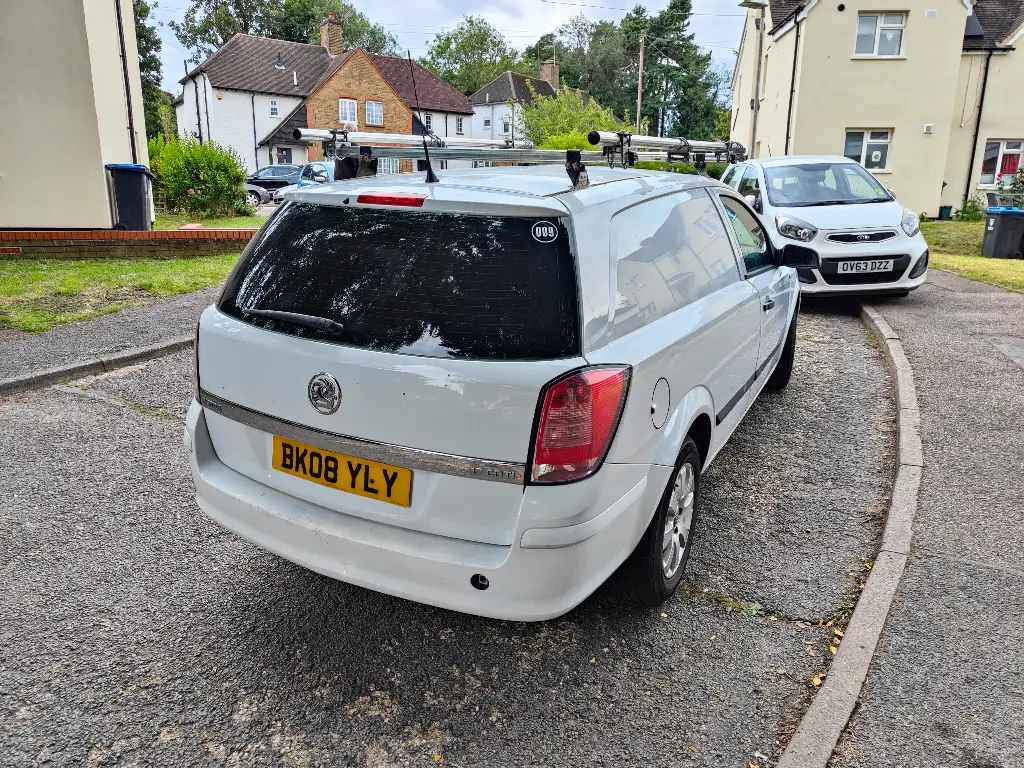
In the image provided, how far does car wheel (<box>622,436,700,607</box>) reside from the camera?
2963 mm

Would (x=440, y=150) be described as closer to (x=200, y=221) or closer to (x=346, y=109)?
(x=200, y=221)

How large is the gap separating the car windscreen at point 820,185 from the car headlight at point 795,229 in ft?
1.52

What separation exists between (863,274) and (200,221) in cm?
1652

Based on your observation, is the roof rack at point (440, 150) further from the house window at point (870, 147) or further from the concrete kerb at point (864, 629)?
the house window at point (870, 147)

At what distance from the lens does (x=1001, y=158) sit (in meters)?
24.7

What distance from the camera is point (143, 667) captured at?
280 cm

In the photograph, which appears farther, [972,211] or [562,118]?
[562,118]

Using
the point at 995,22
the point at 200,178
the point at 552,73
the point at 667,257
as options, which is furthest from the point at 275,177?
the point at 552,73

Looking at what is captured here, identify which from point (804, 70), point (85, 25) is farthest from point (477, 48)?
point (85, 25)

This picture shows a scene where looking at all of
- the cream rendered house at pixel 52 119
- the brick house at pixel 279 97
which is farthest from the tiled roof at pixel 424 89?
the cream rendered house at pixel 52 119

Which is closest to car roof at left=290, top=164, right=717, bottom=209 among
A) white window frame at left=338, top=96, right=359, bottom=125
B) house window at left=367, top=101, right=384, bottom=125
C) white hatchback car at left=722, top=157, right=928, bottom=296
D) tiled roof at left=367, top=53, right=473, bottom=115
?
white hatchback car at left=722, top=157, right=928, bottom=296

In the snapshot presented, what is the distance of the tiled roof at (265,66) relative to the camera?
45594 millimetres

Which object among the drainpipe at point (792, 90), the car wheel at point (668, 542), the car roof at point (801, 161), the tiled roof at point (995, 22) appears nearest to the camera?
the car wheel at point (668, 542)

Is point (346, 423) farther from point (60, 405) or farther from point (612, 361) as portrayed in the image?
point (60, 405)
